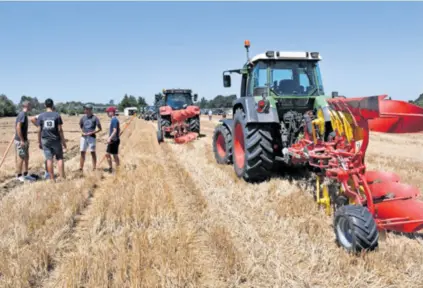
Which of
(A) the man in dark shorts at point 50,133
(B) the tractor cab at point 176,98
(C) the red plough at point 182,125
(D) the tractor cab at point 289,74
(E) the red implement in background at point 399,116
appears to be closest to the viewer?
(E) the red implement in background at point 399,116

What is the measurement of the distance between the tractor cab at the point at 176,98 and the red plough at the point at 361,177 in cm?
1036

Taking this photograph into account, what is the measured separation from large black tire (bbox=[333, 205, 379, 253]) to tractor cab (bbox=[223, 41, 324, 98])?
2980 mm

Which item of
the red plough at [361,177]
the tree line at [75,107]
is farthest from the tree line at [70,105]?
the red plough at [361,177]

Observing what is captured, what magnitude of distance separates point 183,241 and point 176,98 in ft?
38.3

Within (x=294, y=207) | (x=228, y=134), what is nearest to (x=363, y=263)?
(x=294, y=207)

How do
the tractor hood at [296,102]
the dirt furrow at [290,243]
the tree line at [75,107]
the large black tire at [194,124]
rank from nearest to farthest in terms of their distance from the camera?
the dirt furrow at [290,243], the tractor hood at [296,102], the large black tire at [194,124], the tree line at [75,107]

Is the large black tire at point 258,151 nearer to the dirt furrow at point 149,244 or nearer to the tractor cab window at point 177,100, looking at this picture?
the dirt furrow at point 149,244

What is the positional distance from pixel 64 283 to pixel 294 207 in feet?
8.28

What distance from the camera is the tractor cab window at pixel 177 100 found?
47.4 feet

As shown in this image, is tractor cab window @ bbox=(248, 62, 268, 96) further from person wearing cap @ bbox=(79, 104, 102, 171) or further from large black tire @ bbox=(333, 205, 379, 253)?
person wearing cap @ bbox=(79, 104, 102, 171)

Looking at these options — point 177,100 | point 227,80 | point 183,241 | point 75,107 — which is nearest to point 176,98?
point 177,100

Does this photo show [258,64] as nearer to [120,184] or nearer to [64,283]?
[120,184]

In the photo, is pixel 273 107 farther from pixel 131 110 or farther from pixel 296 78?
pixel 131 110

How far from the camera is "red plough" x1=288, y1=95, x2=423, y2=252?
2814 mm
